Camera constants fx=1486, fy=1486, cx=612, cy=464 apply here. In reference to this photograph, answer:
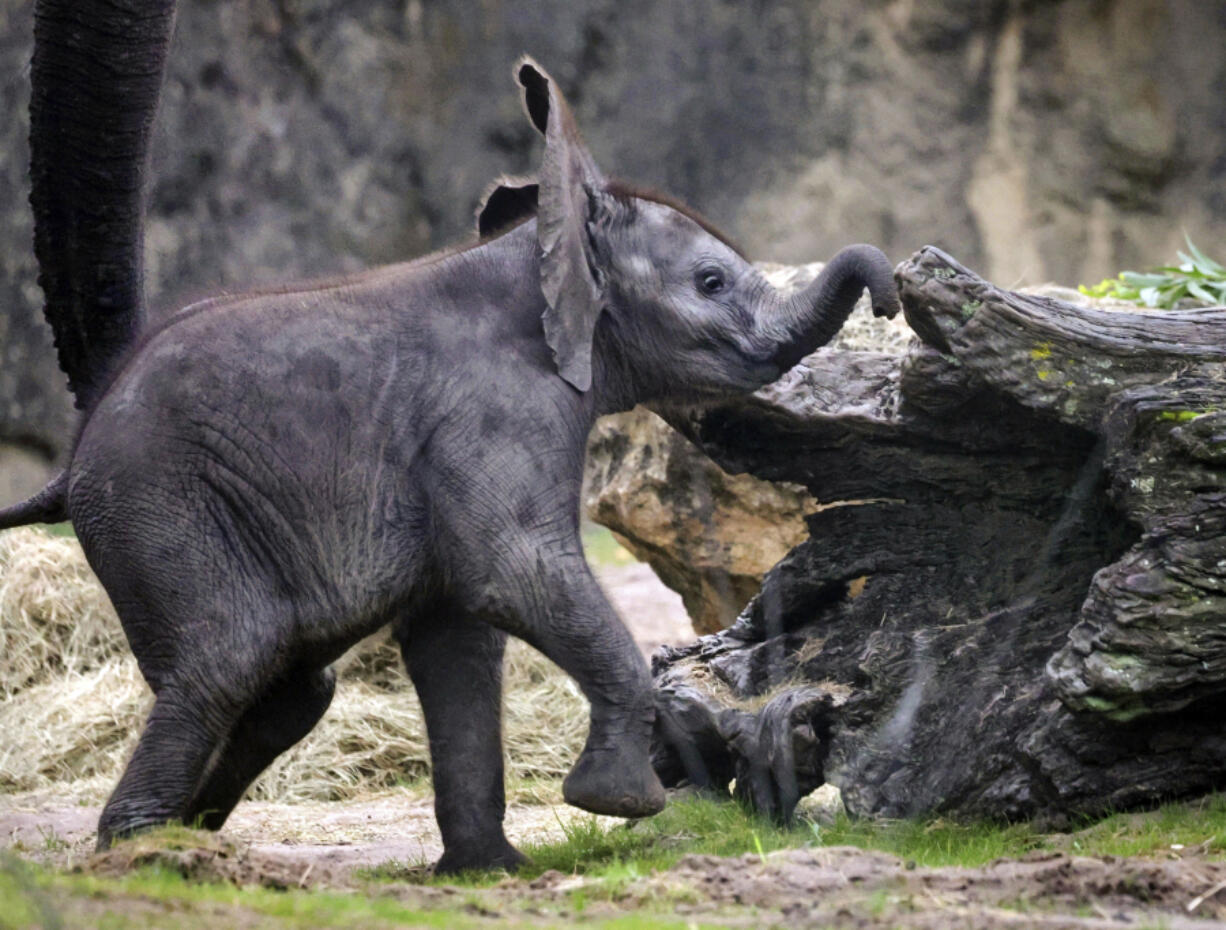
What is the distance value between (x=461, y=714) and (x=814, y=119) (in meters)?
13.4

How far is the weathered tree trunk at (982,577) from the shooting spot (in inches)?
205

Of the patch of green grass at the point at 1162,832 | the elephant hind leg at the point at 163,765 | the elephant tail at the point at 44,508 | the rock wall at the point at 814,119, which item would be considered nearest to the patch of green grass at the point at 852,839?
the patch of green grass at the point at 1162,832

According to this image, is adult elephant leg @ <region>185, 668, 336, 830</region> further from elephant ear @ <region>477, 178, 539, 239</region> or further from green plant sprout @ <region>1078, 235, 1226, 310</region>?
green plant sprout @ <region>1078, 235, 1226, 310</region>

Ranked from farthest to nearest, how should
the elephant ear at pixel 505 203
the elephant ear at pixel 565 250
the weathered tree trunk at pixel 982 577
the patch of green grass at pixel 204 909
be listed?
the elephant ear at pixel 505 203, the elephant ear at pixel 565 250, the weathered tree trunk at pixel 982 577, the patch of green grass at pixel 204 909

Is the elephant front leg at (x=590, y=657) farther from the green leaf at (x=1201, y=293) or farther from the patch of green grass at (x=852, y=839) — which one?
the green leaf at (x=1201, y=293)

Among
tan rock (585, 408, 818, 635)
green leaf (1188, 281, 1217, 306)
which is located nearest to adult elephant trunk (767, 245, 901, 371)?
tan rock (585, 408, 818, 635)

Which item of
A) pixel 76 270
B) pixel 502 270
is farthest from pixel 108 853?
pixel 76 270

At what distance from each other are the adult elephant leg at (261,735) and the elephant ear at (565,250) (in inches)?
65.1

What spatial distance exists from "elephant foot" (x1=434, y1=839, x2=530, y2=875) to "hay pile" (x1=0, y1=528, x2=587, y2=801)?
9.70 ft

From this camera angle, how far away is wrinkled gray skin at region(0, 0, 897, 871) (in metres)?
5.25

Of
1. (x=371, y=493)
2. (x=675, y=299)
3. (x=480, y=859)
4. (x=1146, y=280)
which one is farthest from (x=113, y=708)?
(x=1146, y=280)

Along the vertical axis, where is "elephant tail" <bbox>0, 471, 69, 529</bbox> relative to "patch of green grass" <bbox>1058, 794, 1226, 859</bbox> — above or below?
above

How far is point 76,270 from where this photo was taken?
6.69 m

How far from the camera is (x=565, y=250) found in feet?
18.6
